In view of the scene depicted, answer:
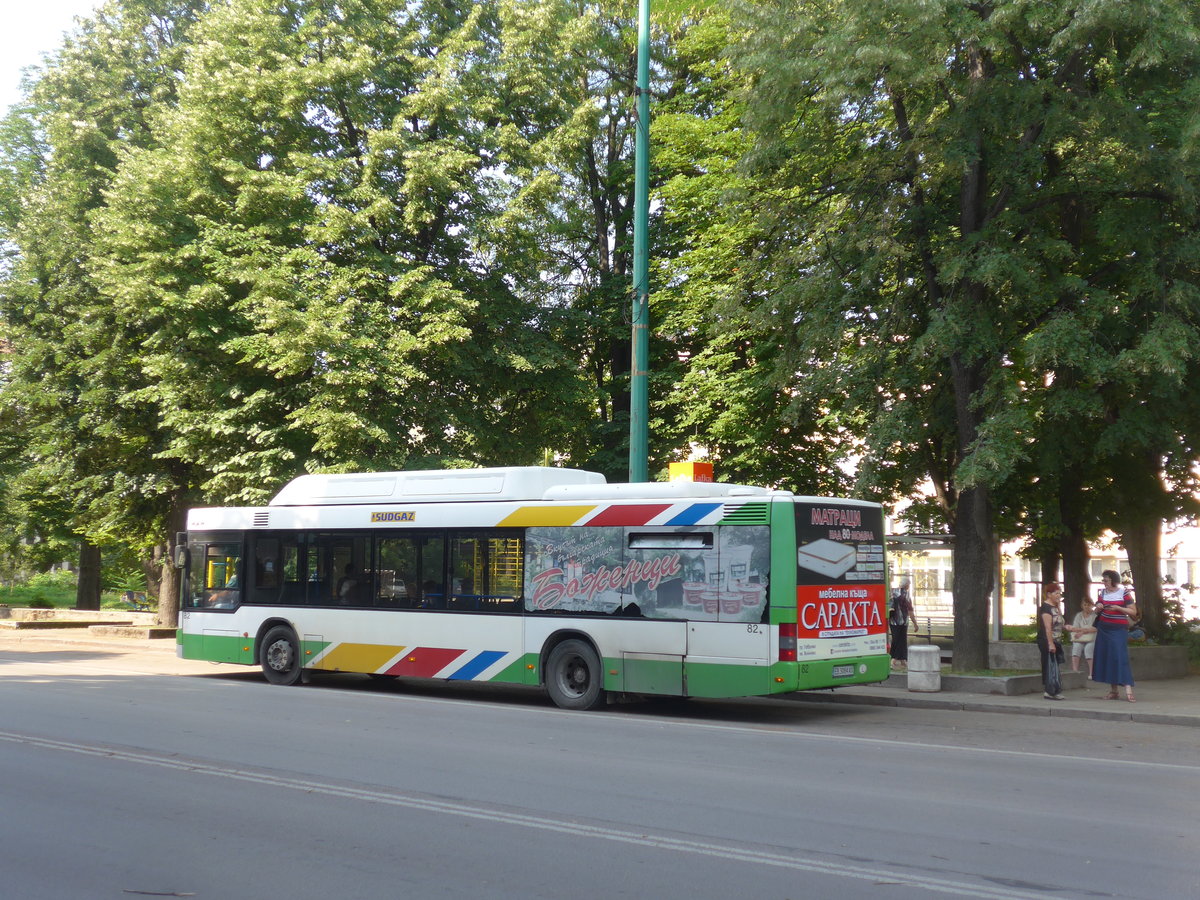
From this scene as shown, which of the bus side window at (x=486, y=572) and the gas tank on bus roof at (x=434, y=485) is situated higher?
the gas tank on bus roof at (x=434, y=485)

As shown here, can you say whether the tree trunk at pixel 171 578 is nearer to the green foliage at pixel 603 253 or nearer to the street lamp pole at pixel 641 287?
the green foliage at pixel 603 253

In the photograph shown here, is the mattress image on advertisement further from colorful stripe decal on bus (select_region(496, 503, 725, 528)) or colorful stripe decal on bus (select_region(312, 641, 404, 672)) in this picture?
colorful stripe decal on bus (select_region(312, 641, 404, 672))

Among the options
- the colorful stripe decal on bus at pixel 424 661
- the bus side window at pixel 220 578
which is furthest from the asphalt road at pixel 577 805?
the bus side window at pixel 220 578

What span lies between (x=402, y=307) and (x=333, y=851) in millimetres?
17723

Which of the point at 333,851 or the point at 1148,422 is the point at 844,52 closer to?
the point at 1148,422

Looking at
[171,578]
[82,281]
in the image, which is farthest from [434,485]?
[82,281]

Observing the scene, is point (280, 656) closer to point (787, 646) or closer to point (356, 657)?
point (356, 657)

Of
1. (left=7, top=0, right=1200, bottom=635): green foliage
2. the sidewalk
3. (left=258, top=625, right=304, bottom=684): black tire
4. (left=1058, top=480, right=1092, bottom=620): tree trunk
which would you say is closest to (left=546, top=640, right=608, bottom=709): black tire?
the sidewalk

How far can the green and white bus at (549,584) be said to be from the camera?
13820 millimetres

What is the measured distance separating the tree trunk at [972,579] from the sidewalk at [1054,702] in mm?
1149

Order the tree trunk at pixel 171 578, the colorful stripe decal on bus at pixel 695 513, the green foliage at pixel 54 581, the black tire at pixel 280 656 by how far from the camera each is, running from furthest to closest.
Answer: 1. the green foliage at pixel 54 581
2. the tree trunk at pixel 171 578
3. the black tire at pixel 280 656
4. the colorful stripe decal on bus at pixel 695 513

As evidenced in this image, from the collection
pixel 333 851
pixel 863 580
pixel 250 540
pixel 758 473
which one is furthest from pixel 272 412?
pixel 333 851

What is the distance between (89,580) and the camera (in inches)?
1505

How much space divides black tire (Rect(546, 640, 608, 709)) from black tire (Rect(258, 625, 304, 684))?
201 inches
